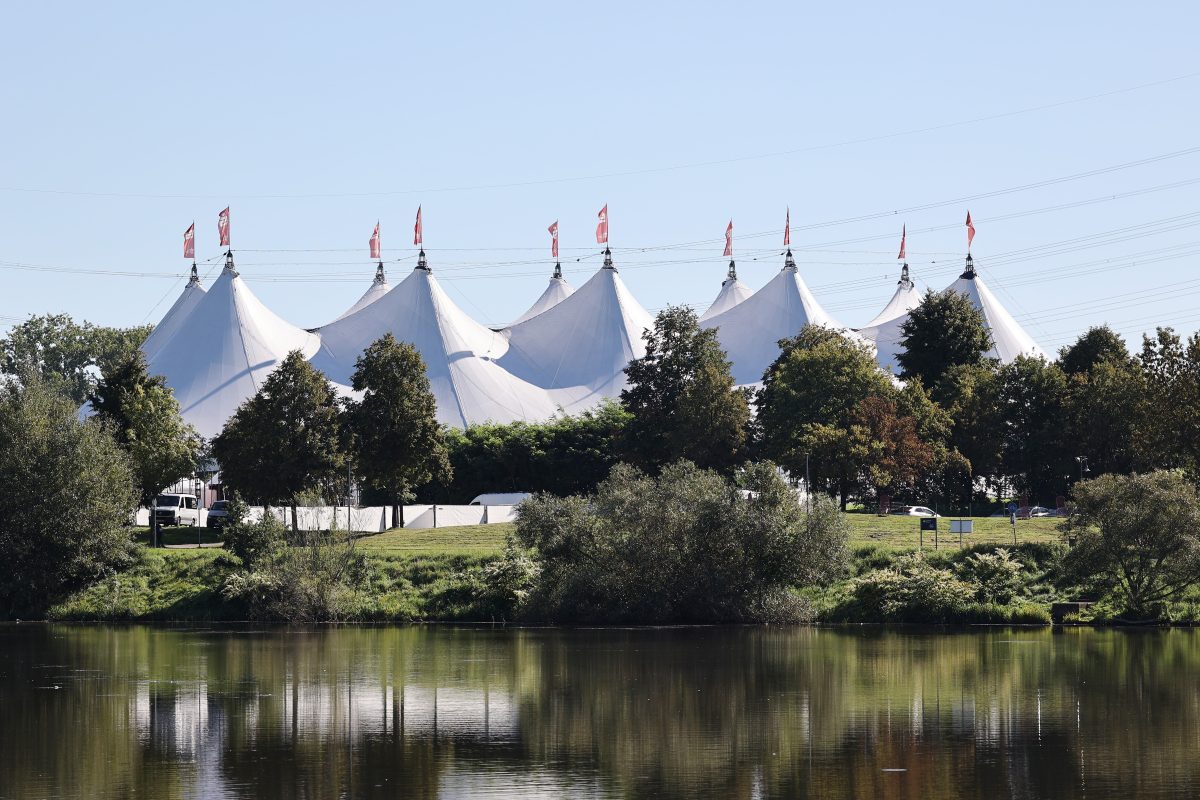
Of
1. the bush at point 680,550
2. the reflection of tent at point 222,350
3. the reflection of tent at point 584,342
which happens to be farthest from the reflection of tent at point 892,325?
the bush at point 680,550

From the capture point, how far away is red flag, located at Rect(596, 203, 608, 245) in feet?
312

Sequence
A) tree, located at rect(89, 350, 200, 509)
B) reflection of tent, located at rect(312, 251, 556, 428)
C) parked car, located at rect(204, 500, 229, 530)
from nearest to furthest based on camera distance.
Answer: tree, located at rect(89, 350, 200, 509)
parked car, located at rect(204, 500, 229, 530)
reflection of tent, located at rect(312, 251, 556, 428)

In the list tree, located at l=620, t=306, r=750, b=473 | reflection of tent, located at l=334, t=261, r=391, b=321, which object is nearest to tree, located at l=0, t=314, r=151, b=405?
reflection of tent, located at l=334, t=261, r=391, b=321

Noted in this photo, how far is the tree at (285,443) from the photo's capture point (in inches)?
2186

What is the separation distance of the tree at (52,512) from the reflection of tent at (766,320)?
147ft

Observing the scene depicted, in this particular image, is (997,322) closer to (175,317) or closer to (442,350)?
(442,350)

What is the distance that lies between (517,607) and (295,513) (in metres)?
9.12

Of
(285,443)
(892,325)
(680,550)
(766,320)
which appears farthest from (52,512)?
(892,325)

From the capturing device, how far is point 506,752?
2208 cm

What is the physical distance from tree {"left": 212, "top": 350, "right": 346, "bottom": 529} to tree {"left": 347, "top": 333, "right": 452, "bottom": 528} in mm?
1582

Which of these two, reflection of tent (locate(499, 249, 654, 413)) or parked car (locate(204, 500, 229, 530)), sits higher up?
reflection of tent (locate(499, 249, 654, 413))

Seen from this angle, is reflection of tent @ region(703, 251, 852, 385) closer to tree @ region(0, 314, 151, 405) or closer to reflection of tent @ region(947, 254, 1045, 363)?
reflection of tent @ region(947, 254, 1045, 363)

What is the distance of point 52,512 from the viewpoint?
1863 inches

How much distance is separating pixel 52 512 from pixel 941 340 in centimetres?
4286
